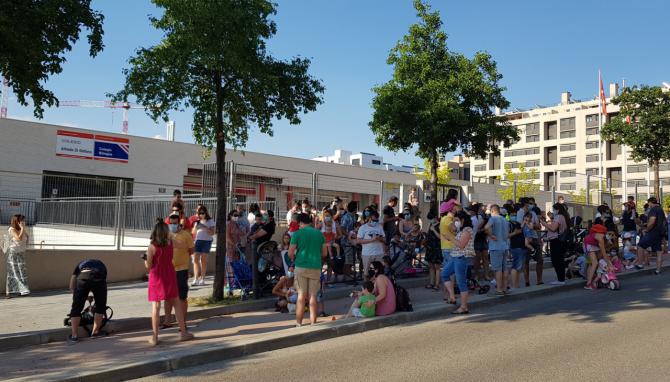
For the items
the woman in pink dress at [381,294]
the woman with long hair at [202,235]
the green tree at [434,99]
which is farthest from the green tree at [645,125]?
the woman with long hair at [202,235]

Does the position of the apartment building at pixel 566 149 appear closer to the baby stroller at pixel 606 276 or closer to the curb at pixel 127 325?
the baby stroller at pixel 606 276

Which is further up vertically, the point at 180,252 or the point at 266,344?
the point at 180,252

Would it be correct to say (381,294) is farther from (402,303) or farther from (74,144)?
(74,144)

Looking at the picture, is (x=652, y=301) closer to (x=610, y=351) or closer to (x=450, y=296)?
(x=450, y=296)

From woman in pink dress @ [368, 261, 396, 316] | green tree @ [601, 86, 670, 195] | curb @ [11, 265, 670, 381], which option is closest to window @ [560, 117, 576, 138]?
green tree @ [601, 86, 670, 195]

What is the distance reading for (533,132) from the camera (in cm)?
9356

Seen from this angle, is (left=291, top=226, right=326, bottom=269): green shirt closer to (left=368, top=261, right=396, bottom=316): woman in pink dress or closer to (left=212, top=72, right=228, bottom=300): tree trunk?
(left=368, top=261, right=396, bottom=316): woman in pink dress

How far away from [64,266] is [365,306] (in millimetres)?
7467

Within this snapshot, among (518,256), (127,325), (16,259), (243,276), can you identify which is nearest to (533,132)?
(518,256)

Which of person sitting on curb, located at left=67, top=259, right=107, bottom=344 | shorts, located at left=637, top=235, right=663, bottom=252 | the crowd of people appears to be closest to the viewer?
person sitting on curb, located at left=67, top=259, right=107, bottom=344

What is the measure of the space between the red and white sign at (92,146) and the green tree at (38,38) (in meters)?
28.6

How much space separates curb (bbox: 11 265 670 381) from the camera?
20.6 ft

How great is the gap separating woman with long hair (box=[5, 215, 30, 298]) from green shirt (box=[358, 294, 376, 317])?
Result: 281 inches

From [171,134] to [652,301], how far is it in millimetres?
49446
